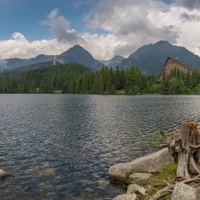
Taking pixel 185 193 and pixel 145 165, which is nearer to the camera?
pixel 185 193

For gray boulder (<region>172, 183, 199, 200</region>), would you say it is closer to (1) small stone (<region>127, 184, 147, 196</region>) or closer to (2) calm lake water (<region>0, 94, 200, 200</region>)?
(1) small stone (<region>127, 184, 147, 196</region>)

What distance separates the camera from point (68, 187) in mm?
17703

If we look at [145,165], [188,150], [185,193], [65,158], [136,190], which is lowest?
[65,158]

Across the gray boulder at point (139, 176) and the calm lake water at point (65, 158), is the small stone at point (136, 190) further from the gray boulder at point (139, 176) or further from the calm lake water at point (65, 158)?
the calm lake water at point (65, 158)

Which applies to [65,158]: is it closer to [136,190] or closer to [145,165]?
[145,165]

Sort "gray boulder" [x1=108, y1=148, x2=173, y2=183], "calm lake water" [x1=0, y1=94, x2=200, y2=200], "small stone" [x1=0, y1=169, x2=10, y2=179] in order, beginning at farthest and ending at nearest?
"small stone" [x1=0, y1=169, x2=10, y2=179] → "gray boulder" [x1=108, y1=148, x2=173, y2=183] → "calm lake water" [x1=0, y1=94, x2=200, y2=200]

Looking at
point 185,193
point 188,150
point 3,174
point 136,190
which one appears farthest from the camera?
point 3,174

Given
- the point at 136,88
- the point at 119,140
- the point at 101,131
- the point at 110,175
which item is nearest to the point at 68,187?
the point at 110,175

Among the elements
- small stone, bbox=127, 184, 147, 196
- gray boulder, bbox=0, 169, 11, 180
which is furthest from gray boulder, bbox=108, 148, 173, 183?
gray boulder, bbox=0, 169, 11, 180

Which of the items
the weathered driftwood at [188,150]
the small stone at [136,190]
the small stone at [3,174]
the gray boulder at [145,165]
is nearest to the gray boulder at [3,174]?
the small stone at [3,174]

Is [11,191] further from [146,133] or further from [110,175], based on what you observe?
[146,133]

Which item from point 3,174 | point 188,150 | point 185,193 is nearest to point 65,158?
point 3,174

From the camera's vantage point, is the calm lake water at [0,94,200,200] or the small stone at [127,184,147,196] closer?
the small stone at [127,184,147,196]

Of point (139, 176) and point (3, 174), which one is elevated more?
point (139, 176)
